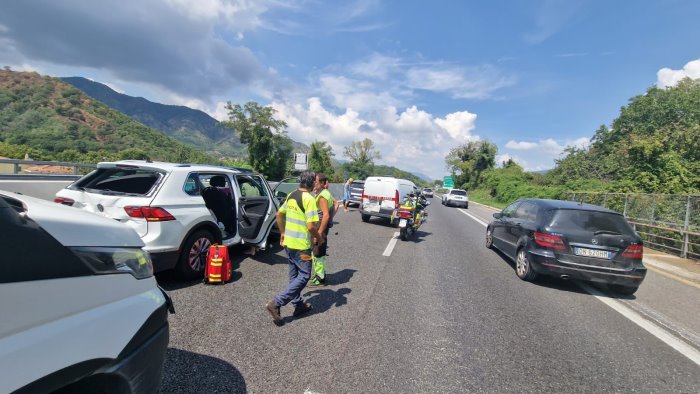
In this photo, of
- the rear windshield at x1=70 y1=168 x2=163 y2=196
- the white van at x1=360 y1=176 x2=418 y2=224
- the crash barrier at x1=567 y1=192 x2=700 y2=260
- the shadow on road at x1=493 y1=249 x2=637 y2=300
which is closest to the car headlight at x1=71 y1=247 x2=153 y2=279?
the rear windshield at x1=70 y1=168 x2=163 y2=196

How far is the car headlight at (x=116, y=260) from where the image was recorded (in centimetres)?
158

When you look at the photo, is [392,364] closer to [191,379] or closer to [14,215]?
[191,379]

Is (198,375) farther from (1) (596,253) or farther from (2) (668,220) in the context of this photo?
(2) (668,220)

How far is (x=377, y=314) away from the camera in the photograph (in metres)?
4.30

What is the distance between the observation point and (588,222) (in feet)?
19.7

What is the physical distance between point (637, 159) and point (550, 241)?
66.4 feet

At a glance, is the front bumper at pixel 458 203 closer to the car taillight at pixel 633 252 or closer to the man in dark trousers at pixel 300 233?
the car taillight at pixel 633 252

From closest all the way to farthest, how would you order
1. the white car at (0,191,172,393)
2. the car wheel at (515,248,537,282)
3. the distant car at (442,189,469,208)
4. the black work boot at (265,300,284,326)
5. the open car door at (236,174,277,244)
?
the white car at (0,191,172,393) < the black work boot at (265,300,284,326) < the open car door at (236,174,277,244) < the car wheel at (515,248,537,282) < the distant car at (442,189,469,208)

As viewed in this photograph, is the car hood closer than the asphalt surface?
Yes

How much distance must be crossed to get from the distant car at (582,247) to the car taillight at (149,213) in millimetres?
6051

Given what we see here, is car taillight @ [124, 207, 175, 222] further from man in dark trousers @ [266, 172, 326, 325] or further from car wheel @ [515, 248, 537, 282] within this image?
car wheel @ [515, 248, 537, 282]

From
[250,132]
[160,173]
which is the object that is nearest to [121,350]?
[160,173]

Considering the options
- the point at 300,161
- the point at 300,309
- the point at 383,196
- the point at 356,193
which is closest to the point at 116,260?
the point at 300,309

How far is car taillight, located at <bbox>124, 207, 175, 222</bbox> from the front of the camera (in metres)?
4.33
